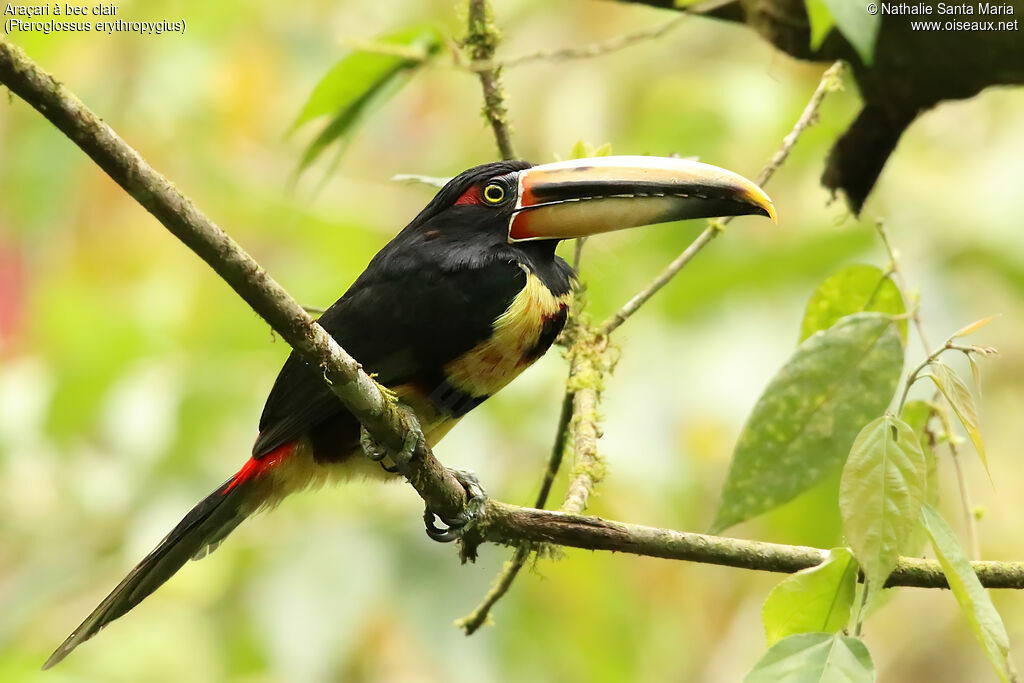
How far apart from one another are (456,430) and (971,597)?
1874mm

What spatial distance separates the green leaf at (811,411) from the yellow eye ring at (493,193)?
77 cm

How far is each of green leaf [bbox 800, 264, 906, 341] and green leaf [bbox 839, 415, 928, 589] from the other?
68cm

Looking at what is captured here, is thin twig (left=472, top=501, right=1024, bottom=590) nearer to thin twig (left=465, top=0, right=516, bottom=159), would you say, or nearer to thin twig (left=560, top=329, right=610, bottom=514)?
thin twig (left=560, top=329, right=610, bottom=514)

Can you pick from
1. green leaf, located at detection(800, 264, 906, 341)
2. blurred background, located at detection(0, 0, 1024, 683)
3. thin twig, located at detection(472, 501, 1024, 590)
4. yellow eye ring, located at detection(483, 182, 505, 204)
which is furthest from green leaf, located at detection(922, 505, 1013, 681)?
yellow eye ring, located at detection(483, 182, 505, 204)

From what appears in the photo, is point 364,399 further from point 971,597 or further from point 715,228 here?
point 715,228

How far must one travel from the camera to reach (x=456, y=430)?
3.26 m

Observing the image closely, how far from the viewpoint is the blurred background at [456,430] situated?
10.8 feet

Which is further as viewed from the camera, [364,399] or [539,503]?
[539,503]

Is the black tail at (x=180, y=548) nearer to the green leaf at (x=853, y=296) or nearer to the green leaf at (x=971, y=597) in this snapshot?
the green leaf at (x=853, y=296)

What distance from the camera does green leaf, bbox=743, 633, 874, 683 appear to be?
5.02ft

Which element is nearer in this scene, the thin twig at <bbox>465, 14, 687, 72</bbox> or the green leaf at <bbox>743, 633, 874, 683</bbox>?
the green leaf at <bbox>743, 633, 874, 683</bbox>

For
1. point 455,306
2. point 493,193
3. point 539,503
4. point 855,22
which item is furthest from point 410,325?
point 855,22

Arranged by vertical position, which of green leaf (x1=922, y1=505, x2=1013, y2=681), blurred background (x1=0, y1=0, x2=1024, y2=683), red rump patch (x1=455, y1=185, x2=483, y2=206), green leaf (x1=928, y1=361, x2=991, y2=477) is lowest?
blurred background (x1=0, y1=0, x2=1024, y2=683)

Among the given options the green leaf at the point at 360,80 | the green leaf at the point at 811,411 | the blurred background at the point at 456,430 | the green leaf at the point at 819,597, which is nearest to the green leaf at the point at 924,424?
the green leaf at the point at 811,411
